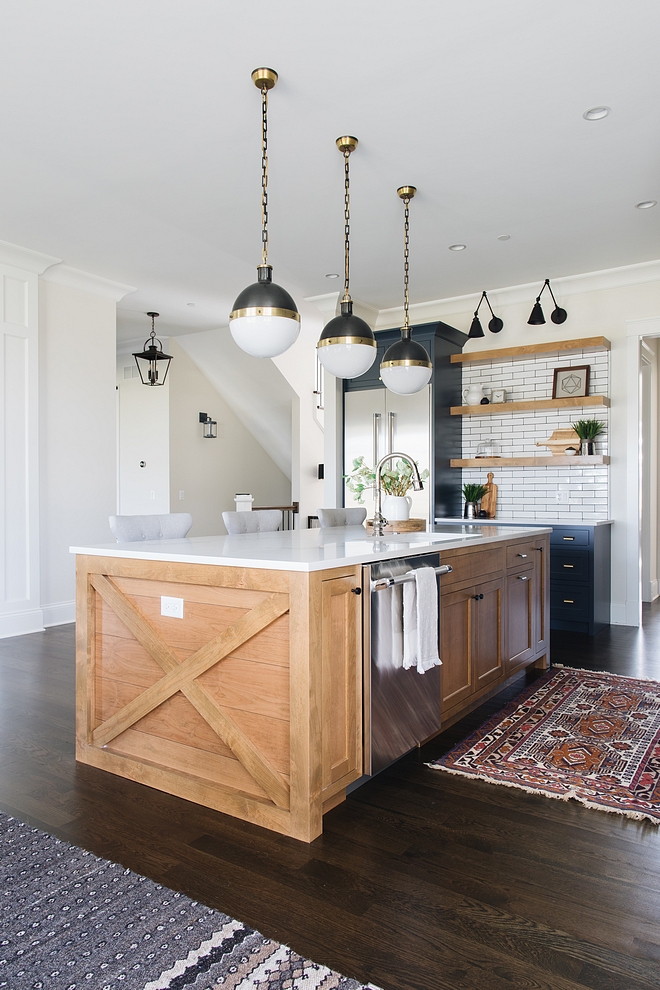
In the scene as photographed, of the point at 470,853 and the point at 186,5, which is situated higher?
the point at 186,5

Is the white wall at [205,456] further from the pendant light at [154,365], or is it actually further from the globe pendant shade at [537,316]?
the globe pendant shade at [537,316]

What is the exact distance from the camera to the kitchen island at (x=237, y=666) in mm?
2021

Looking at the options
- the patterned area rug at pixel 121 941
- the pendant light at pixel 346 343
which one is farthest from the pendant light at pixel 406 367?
the patterned area rug at pixel 121 941

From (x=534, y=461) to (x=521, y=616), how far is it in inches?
86.6

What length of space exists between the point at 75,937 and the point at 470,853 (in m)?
1.09

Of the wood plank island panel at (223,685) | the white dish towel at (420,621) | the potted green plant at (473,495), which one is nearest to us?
the wood plank island panel at (223,685)

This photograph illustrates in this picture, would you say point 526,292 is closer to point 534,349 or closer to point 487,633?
point 534,349

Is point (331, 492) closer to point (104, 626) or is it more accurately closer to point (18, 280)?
point (18, 280)

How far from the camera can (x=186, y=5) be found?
7.75 ft

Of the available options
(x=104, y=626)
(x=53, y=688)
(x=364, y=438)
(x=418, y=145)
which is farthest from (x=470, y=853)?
(x=364, y=438)

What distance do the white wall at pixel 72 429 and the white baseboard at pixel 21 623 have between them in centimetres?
20

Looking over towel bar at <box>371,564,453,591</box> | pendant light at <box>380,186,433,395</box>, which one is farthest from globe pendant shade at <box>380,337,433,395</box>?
towel bar at <box>371,564,453,591</box>

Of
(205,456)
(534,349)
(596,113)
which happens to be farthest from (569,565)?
(205,456)

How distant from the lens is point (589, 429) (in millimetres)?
5352
